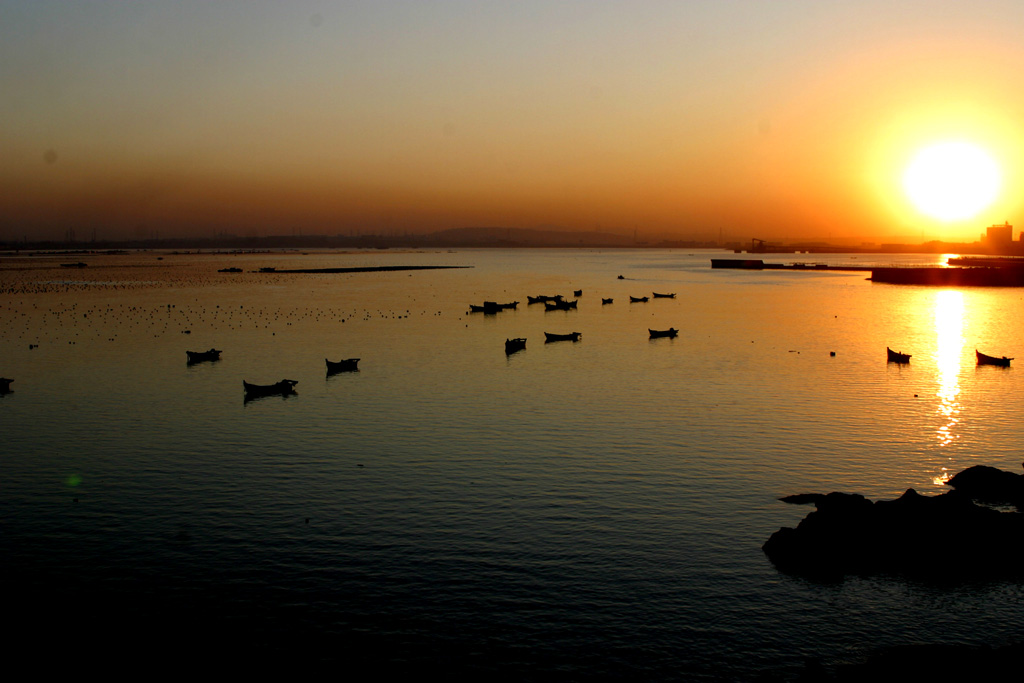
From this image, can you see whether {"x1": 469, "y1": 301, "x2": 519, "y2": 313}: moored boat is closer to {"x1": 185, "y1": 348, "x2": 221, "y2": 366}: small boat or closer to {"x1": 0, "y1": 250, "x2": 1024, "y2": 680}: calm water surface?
{"x1": 0, "y1": 250, "x2": 1024, "y2": 680}: calm water surface

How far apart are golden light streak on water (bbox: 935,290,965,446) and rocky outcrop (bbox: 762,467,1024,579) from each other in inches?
493

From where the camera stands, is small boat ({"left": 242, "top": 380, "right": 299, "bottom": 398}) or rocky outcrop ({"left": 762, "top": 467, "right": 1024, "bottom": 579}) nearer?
rocky outcrop ({"left": 762, "top": 467, "right": 1024, "bottom": 579})

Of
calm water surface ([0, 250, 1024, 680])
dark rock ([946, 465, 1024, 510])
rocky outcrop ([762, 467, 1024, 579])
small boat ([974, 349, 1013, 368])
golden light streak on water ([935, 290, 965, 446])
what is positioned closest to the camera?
calm water surface ([0, 250, 1024, 680])

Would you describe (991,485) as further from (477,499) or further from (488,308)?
(488,308)

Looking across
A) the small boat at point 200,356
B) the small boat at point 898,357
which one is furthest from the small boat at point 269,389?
the small boat at point 898,357

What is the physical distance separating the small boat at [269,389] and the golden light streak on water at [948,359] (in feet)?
103

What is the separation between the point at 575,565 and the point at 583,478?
24.2 feet

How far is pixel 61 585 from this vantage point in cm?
1958

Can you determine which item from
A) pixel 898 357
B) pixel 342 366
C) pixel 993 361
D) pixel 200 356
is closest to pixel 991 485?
pixel 898 357

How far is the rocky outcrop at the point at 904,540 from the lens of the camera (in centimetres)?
2070

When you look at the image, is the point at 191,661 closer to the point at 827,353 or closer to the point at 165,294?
the point at 827,353

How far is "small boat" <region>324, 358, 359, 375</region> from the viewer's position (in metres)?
50.0

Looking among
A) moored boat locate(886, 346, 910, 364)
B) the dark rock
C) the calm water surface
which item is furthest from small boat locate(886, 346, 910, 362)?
the dark rock

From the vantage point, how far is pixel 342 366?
50594 millimetres
